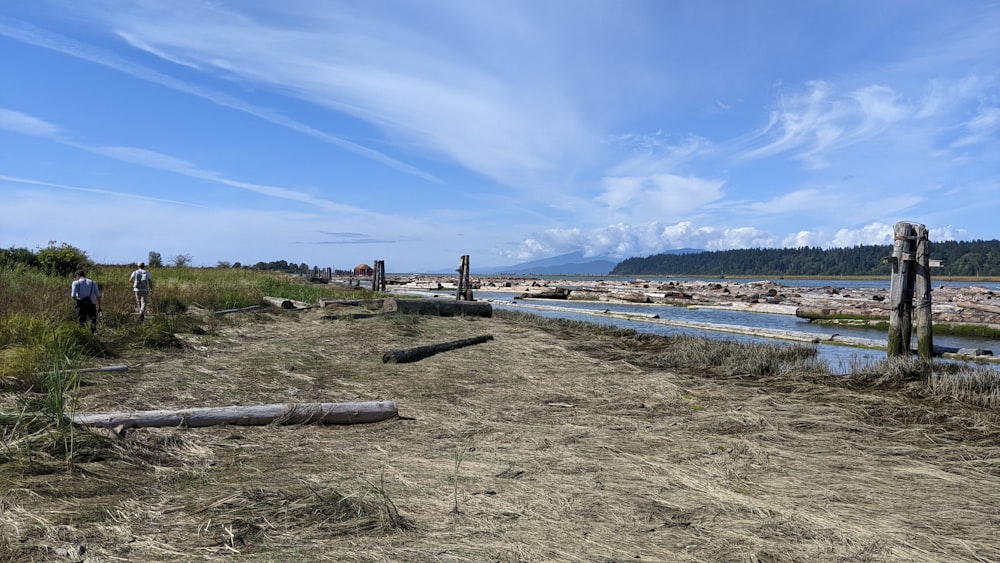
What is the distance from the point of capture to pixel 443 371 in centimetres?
1000

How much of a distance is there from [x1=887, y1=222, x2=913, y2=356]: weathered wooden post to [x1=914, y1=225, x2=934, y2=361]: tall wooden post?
17 centimetres

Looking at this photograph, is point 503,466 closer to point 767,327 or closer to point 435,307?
point 435,307

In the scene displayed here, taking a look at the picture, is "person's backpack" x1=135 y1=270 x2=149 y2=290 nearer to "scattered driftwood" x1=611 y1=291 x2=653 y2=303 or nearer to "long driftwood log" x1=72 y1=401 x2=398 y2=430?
"long driftwood log" x1=72 y1=401 x2=398 y2=430

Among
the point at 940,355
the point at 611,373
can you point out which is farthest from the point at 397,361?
the point at 940,355

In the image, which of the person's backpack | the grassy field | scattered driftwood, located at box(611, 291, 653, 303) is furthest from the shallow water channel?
the person's backpack

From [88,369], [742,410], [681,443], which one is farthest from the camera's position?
[88,369]

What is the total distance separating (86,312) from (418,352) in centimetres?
730

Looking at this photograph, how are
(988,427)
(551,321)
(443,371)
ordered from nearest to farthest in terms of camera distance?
1. (988,427)
2. (443,371)
3. (551,321)

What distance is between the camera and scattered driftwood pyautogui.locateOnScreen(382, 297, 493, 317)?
64.7 ft

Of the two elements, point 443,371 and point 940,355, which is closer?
point 443,371

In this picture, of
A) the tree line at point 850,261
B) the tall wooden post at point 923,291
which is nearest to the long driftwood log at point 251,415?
the tall wooden post at point 923,291

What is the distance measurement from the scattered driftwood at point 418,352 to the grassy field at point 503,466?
54 cm

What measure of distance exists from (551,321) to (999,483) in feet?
59.4

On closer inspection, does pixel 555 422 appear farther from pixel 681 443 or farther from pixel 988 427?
pixel 988 427
